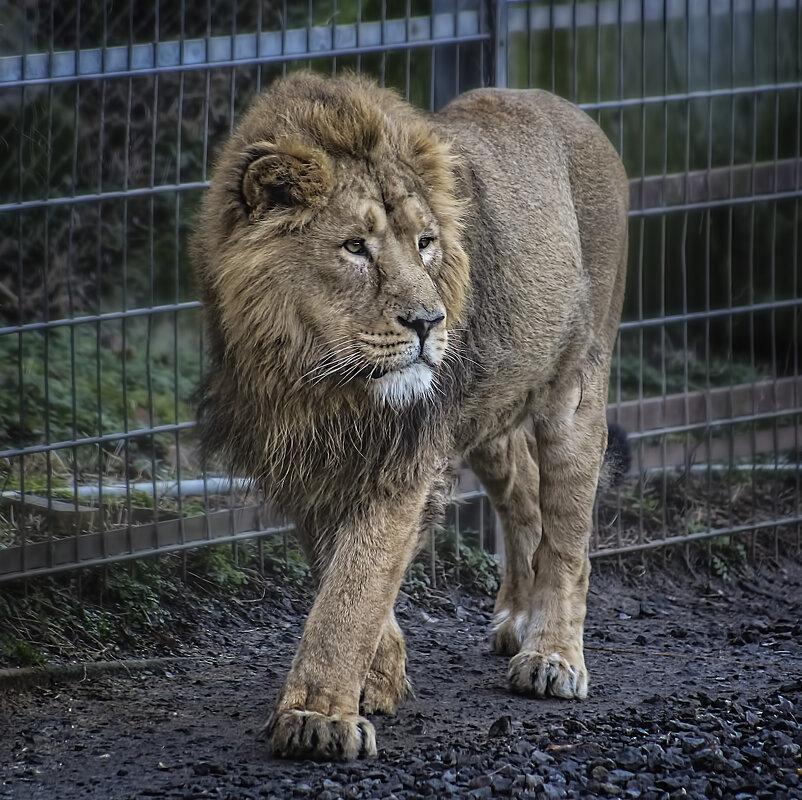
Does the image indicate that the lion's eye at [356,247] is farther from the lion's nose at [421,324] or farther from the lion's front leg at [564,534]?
the lion's front leg at [564,534]

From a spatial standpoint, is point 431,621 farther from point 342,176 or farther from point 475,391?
point 342,176

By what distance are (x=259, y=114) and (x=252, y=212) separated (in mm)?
363

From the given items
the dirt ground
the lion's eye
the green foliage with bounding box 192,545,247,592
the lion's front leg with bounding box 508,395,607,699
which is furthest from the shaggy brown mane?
the green foliage with bounding box 192,545,247,592

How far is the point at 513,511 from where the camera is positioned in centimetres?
540

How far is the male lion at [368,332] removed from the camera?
382cm

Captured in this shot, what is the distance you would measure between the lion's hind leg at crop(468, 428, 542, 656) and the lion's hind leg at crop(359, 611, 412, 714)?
968 mm

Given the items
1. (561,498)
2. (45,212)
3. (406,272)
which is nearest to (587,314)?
(561,498)

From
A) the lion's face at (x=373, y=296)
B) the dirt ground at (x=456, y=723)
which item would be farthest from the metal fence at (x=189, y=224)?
the lion's face at (x=373, y=296)

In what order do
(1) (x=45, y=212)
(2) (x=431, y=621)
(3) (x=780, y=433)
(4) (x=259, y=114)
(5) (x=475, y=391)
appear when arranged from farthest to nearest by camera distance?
(3) (x=780, y=433)
(2) (x=431, y=621)
(1) (x=45, y=212)
(5) (x=475, y=391)
(4) (x=259, y=114)

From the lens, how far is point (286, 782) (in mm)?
3549

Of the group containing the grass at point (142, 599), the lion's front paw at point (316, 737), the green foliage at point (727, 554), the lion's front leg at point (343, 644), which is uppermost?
the lion's front leg at point (343, 644)

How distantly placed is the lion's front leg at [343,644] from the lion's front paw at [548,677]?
793 millimetres

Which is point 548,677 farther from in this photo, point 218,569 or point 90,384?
point 90,384

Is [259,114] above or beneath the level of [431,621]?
above
